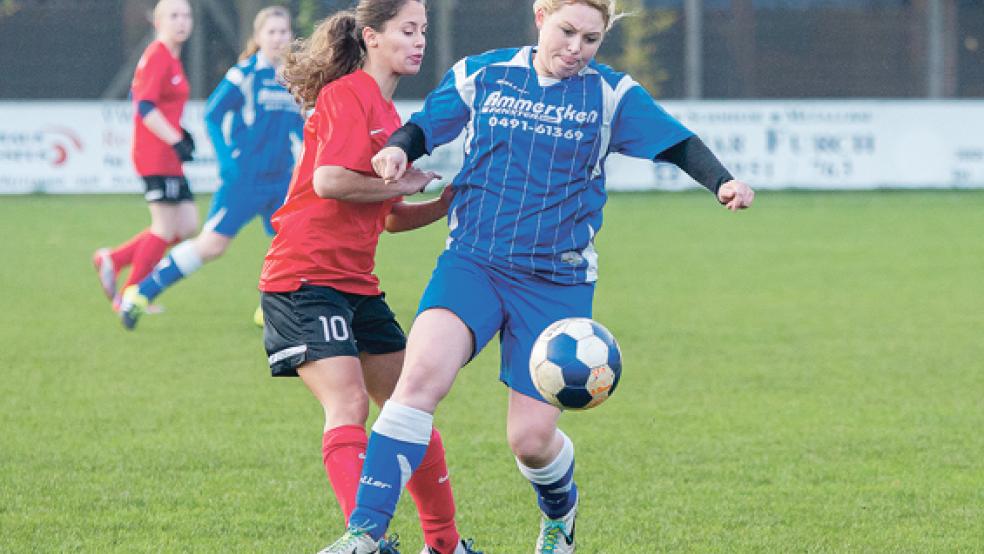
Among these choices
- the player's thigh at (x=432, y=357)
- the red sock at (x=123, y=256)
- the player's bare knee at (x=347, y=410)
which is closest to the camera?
the player's thigh at (x=432, y=357)

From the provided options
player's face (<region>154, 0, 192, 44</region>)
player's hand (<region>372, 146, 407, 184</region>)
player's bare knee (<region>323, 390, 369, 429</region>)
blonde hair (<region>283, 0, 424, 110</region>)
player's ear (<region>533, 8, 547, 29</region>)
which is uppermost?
player's face (<region>154, 0, 192, 44</region>)

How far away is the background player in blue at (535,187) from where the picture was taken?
432cm

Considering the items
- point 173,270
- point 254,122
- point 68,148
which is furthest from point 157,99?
point 68,148

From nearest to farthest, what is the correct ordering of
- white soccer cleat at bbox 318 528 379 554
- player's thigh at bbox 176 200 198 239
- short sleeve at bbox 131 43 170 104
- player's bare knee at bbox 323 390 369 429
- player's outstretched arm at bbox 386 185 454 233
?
white soccer cleat at bbox 318 528 379 554 < player's bare knee at bbox 323 390 369 429 < player's outstretched arm at bbox 386 185 454 233 < short sleeve at bbox 131 43 170 104 < player's thigh at bbox 176 200 198 239

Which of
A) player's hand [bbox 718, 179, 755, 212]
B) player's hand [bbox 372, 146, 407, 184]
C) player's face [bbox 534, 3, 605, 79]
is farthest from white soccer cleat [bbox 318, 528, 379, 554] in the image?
player's face [bbox 534, 3, 605, 79]

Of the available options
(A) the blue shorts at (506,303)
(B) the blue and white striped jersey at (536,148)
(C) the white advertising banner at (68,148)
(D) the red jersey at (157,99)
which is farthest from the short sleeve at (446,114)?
(C) the white advertising banner at (68,148)

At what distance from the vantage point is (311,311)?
435 cm

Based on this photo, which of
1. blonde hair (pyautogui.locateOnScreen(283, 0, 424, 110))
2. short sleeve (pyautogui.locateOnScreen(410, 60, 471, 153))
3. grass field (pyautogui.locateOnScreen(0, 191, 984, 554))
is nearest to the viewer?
short sleeve (pyautogui.locateOnScreen(410, 60, 471, 153))

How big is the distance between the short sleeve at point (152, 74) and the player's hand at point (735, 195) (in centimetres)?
628

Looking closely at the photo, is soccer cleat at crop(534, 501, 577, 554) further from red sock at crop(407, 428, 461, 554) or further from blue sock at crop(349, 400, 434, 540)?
blue sock at crop(349, 400, 434, 540)

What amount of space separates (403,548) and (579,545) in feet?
1.77

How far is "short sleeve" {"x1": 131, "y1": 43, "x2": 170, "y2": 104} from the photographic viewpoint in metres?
9.77

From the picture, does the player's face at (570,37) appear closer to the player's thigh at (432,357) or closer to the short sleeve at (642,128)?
the short sleeve at (642,128)

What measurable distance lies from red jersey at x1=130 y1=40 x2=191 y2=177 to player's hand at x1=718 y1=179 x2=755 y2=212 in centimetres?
621
